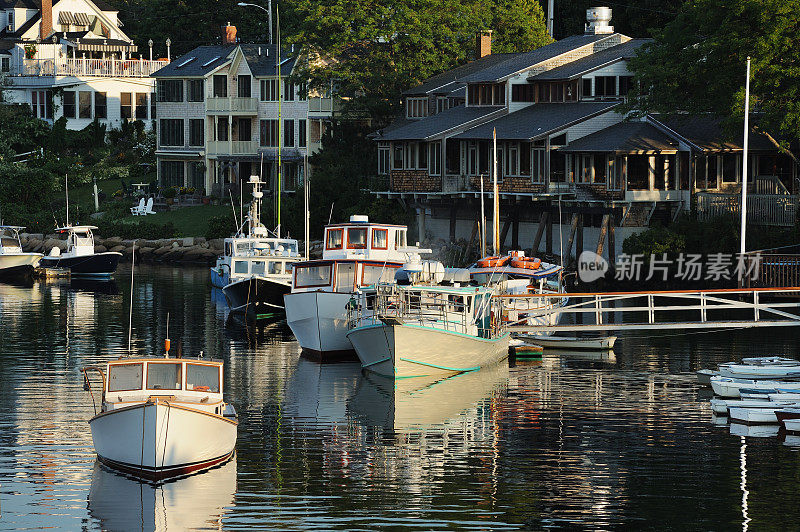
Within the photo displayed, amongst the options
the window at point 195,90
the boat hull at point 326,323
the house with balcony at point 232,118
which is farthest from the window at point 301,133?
the boat hull at point 326,323

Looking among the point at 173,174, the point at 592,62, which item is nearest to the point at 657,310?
the point at 592,62

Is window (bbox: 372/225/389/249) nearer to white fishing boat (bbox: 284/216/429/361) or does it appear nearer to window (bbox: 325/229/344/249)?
white fishing boat (bbox: 284/216/429/361)

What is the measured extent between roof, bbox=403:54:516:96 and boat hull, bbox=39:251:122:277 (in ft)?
71.4

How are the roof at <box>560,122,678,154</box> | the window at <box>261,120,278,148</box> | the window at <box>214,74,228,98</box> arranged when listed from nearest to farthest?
1. the roof at <box>560,122,678,154</box>
2. the window at <box>261,120,278,148</box>
3. the window at <box>214,74,228,98</box>

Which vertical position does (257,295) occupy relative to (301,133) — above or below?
below

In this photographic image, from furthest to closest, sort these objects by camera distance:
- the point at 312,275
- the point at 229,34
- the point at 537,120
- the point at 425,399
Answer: the point at 229,34 → the point at 537,120 → the point at 312,275 → the point at 425,399

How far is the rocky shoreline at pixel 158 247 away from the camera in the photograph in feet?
307

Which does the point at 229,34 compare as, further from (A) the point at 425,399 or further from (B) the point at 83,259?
(A) the point at 425,399

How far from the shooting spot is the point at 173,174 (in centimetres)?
11306

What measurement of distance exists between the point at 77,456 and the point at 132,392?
2814mm

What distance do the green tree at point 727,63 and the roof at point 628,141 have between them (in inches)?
70.5

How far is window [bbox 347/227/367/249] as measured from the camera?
57125 millimetres

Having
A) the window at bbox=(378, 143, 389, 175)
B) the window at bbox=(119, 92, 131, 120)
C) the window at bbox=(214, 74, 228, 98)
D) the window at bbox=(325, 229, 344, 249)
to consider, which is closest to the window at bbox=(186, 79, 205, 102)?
the window at bbox=(214, 74, 228, 98)

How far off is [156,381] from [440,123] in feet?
173
